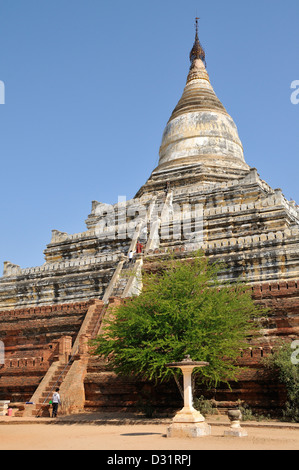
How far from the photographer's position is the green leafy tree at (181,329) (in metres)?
12.5

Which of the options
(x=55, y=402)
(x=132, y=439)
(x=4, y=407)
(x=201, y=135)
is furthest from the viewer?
(x=201, y=135)

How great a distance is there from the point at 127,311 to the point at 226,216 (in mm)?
13032

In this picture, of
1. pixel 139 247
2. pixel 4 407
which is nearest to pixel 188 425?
pixel 4 407

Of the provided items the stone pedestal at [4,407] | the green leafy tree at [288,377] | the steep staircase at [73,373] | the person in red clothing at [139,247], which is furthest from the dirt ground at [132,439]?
the person in red clothing at [139,247]

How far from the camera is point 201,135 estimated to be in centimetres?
3603

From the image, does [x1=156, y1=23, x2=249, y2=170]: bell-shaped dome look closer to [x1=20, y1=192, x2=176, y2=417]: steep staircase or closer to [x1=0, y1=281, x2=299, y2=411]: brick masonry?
[x1=20, y1=192, x2=176, y2=417]: steep staircase

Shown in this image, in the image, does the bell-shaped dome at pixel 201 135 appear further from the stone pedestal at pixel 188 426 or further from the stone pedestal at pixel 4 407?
the stone pedestal at pixel 188 426

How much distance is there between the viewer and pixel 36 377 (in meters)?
16.5

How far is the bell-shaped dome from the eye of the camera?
34438mm

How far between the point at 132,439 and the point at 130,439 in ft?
0.12

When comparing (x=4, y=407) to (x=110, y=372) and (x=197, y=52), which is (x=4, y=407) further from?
(x=197, y=52)
